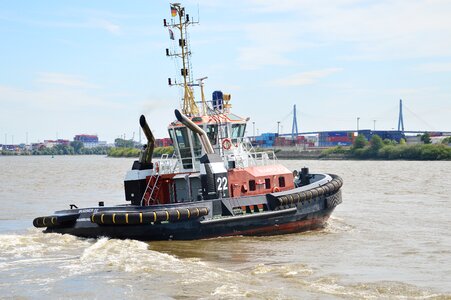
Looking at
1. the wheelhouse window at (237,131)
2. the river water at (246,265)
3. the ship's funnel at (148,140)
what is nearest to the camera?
the river water at (246,265)

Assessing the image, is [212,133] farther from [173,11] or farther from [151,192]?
[173,11]

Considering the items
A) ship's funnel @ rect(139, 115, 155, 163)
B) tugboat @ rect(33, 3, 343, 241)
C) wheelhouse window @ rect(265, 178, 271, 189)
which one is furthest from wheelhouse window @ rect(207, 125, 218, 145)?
wheelhouse window @ rect(265, 178, 271, 189)

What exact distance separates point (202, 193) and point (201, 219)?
0.89 metres

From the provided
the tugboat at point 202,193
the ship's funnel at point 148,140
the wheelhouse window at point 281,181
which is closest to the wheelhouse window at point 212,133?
the tugboat at point 202,193

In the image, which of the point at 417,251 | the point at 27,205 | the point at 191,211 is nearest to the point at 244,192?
the point at 191,211

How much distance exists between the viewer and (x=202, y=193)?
17250 mm

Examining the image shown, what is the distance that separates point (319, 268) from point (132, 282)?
3893 millimetres

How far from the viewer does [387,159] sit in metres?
83.4

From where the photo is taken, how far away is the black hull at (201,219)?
52.5 feet

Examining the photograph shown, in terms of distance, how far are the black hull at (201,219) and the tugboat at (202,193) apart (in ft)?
0.08

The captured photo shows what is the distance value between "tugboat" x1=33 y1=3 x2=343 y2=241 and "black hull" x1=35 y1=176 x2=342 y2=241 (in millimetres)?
23

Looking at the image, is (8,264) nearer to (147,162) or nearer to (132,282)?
(132,282)

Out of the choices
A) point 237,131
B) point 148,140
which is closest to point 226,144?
point 237,131

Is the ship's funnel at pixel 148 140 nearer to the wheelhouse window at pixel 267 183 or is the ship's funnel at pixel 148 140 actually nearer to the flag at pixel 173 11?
the wheelhouse window at pixel 267 183
